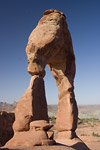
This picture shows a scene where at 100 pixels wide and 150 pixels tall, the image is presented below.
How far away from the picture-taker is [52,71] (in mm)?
12797

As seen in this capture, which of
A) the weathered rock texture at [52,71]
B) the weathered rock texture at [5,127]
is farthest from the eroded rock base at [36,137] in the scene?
the weathered rock texture at [5,127]

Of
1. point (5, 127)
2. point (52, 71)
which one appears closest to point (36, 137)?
point (52, 71)

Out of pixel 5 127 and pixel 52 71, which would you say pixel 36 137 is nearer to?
pixel 52 71

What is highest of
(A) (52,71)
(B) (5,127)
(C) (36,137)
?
(A) (52,71)

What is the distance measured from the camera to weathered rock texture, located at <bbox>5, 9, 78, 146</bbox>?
30.8 feet

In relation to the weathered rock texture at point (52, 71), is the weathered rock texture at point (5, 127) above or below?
below

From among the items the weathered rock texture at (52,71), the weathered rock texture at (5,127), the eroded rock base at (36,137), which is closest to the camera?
the eroded rock base at (36,137)

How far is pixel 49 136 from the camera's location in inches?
297

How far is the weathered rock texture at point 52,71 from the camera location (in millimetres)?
9391

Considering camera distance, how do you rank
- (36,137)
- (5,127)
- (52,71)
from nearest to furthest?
1. (36,137)
2. (52,71)
3. (5,127)

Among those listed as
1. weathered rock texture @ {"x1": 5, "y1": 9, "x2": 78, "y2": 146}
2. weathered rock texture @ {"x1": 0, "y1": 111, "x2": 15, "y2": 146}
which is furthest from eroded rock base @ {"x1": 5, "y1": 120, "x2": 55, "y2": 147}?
weathered rock texture @ {"x1": 0, "y1": 111, "x2": 15, "y2": 146}

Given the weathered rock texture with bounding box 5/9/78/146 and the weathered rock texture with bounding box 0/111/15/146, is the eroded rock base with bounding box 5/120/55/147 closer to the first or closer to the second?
the weathered rock texture with bounding box 5/9/78/146

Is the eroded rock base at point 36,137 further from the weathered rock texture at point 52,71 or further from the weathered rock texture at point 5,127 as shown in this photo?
the weathered rock texture at point 5,127

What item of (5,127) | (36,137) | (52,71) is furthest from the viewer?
(5,127)
